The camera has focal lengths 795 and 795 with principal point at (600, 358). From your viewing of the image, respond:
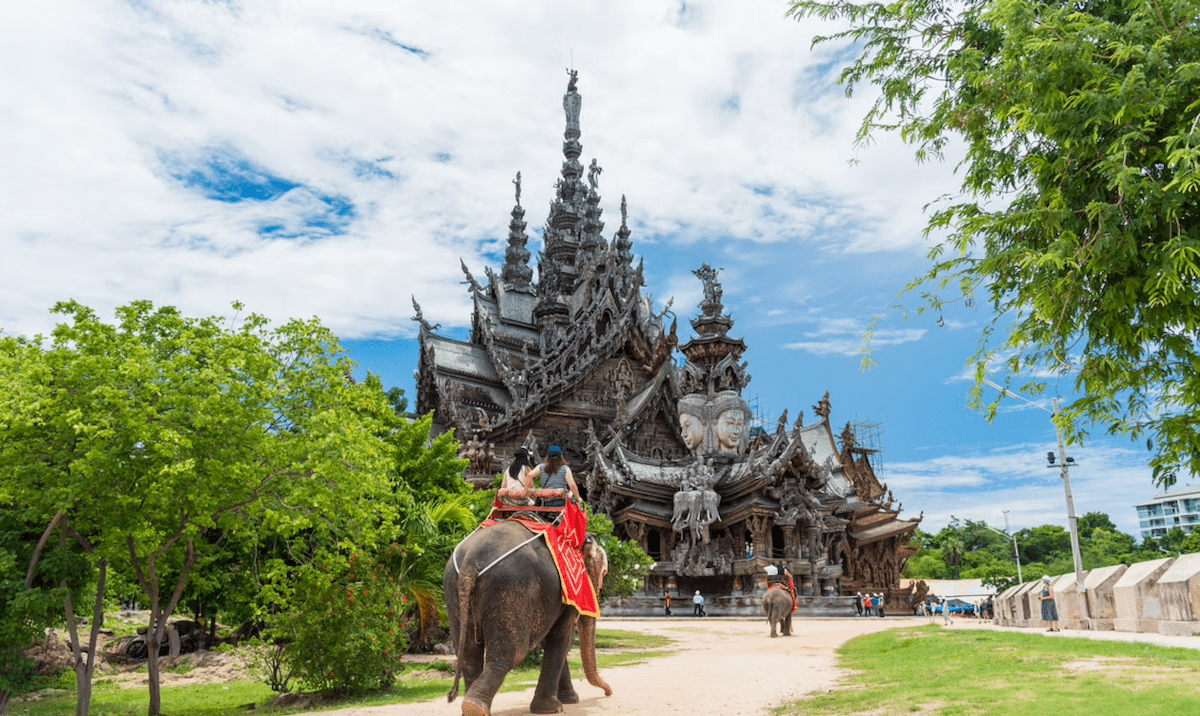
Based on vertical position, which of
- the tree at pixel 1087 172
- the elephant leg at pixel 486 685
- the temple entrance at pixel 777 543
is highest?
the tree at pixel 1087 172

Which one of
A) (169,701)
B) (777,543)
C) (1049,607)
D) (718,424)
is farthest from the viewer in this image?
(718,424)

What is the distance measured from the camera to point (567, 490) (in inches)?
310

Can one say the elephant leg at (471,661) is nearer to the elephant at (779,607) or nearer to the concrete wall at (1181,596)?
the concrete wall at (1181,596)

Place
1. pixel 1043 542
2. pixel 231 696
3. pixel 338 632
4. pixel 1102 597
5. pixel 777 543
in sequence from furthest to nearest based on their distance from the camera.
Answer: pixel 1043 542 → pixel 777 543 → pixel 1102 597 → pixel 231 696 → pixel 338 632

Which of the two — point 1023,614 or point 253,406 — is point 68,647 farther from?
point 1023,614

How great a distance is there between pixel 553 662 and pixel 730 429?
26.8 meters

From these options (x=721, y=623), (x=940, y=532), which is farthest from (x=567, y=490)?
(x=940, y=532)

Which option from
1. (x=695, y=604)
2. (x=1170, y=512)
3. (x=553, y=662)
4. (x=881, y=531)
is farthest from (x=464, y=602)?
(x=1170, y=512)

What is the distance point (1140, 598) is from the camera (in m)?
13.7

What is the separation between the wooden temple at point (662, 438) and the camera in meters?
30.4

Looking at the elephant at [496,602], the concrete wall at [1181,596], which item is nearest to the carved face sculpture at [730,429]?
the concrete wall at [1181,596]

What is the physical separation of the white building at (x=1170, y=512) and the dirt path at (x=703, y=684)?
13407 cm

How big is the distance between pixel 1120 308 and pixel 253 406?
9356 millimetres

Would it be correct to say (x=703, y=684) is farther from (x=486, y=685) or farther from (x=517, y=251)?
(x=517, y=251)
